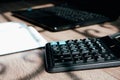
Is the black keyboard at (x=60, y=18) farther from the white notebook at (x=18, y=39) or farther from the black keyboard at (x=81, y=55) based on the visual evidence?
the black keyboard at (x=81, y=55)

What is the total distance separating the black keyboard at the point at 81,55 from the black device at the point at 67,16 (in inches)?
8.7

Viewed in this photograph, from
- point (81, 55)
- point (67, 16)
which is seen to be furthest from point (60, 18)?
point (81, 55)

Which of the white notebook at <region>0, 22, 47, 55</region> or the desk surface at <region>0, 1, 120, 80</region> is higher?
the desk surface at <region>0, 1, 120, 80</region>

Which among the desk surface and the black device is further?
the black device

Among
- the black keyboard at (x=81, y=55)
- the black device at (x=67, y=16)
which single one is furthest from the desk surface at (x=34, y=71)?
the black device at (x=67, y=16)

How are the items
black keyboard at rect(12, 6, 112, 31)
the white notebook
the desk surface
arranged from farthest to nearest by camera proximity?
black keyboard at rect(12, 6, 112, 31), the white notebook, the desk surface

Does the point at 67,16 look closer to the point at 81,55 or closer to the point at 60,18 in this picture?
the point at 60,18

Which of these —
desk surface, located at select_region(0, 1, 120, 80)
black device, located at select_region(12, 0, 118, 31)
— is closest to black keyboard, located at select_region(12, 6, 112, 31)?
black device, located at select_region(12, 0, 118, 31)

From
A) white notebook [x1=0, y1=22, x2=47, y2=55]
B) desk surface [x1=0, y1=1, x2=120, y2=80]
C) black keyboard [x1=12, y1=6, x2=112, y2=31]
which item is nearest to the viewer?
desk surface [x1=0, y1=1, x2=120, y2=80]

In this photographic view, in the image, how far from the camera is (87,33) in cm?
81

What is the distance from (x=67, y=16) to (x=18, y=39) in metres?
0.31

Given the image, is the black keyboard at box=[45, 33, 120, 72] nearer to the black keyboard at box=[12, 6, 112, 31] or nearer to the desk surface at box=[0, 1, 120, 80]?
the desk surface at box=[0, 1, 120, 80]

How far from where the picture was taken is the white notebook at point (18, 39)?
0.65m

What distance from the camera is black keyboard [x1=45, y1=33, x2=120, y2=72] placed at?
1.75ft
